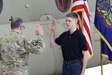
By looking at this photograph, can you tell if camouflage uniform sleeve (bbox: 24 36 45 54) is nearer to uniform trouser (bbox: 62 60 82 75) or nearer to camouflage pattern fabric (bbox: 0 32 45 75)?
camouflage pattern fabric (bbox: 0 32 45 75)

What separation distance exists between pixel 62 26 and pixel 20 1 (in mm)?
916

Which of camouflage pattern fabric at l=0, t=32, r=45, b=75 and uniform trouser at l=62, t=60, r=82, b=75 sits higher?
camouflage pattern fabric at l=0, t=32, r=45, b=75

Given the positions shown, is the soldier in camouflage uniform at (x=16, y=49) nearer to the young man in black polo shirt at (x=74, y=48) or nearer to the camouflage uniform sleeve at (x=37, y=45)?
the camouflage uniform sleeve at (x=37, y=45)

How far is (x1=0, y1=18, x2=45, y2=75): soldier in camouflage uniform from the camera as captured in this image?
2850 mm

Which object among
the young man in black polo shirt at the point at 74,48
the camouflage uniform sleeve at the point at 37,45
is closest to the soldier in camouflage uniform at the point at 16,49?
the camouflage uniform sleeve at the point at 37,45

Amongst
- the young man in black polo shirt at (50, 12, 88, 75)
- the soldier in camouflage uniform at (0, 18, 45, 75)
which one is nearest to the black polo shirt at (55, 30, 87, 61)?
the young man in black polo shirt at (50, 12, 88, 75)

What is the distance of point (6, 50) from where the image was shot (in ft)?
9.42

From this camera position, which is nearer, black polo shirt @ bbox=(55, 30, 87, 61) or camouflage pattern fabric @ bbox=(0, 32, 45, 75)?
camouflage pattern fabric @ bbox=(0, 32, 45, 75)

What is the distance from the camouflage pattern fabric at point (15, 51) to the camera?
2857 millimetres

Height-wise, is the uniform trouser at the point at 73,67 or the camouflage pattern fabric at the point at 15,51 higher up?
the camouflage pattern fabric at the point at 15,51

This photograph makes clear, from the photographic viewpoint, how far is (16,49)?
287 centimetres

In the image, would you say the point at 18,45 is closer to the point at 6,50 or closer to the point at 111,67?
the point at 6,50

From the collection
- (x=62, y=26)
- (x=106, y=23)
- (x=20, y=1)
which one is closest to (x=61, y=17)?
(x=62, y=26)

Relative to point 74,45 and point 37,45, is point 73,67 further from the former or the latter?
point 37,45
